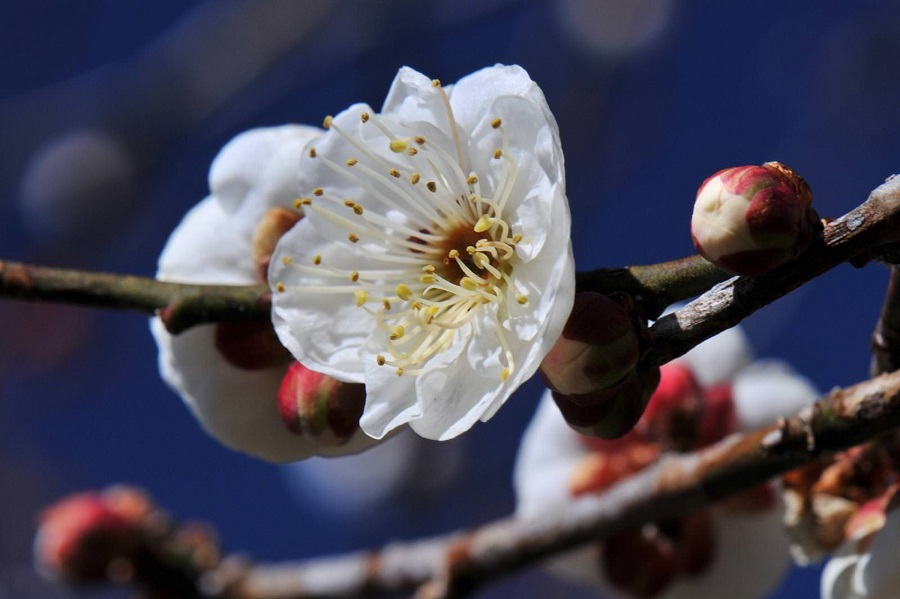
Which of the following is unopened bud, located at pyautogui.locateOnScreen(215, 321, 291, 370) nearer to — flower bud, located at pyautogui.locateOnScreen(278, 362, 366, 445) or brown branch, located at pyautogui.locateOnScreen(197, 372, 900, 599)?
flower bud, located at pyautogui.locateOnScreen(278, 362, 366, 445)

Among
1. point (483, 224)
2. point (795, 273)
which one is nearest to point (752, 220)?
point (795, 273)

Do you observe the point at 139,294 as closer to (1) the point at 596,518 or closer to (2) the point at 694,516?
(1) the point at 596,518

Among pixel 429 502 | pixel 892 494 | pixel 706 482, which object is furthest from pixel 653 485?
pixel 429 502

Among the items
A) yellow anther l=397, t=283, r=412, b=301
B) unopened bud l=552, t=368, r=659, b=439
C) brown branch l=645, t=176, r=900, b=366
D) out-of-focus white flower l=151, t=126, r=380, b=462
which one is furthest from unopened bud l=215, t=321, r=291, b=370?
brown branch l=645, t=176, r=900, b=366

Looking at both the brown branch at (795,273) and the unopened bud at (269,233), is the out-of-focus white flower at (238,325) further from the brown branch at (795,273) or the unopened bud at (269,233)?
the brown branch at (795,273)

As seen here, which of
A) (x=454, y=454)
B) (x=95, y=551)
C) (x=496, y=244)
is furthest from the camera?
(x=454, y=454)

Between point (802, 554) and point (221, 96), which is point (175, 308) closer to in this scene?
point (802, 554)
